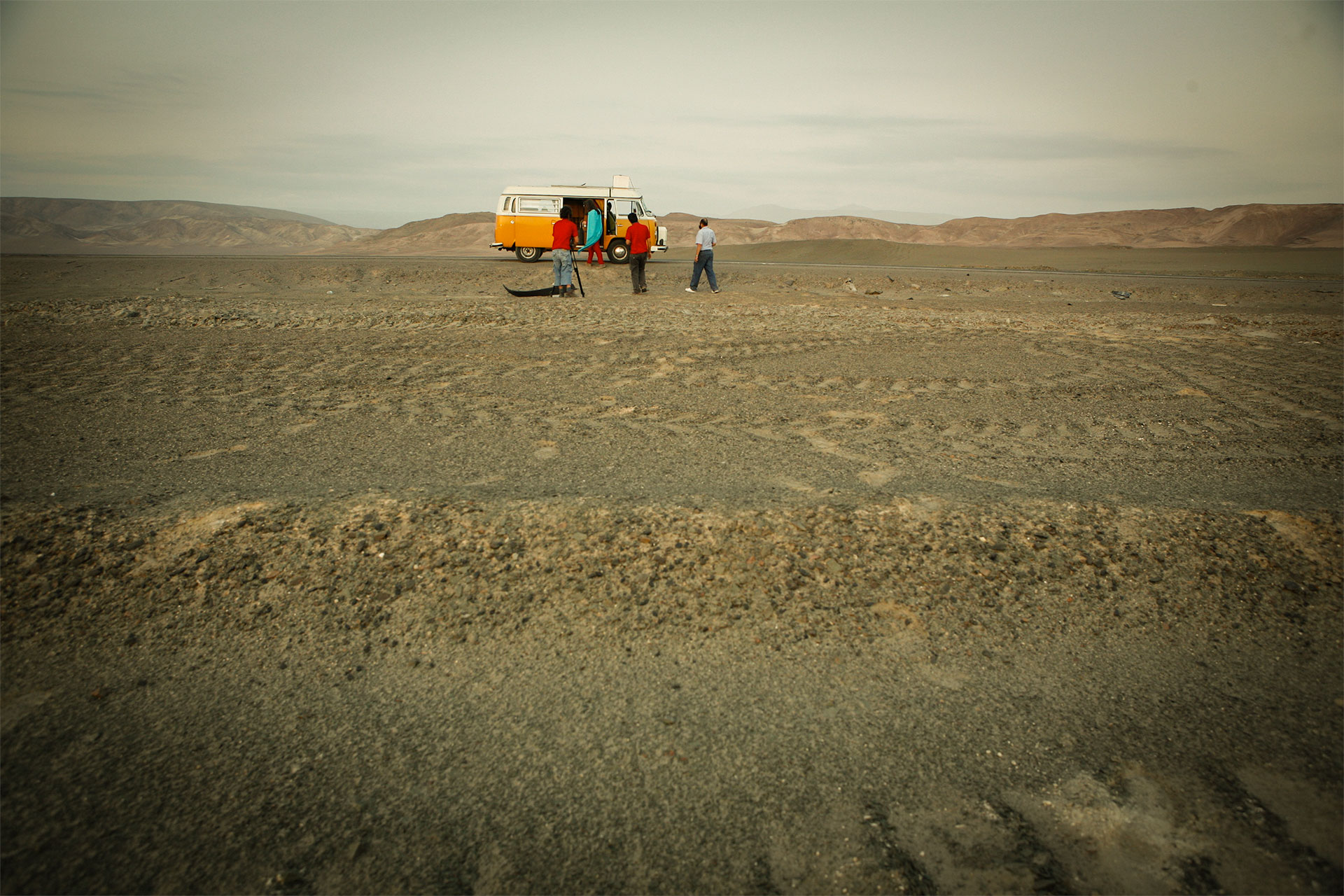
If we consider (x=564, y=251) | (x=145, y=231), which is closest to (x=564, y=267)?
(x=564, y=251)

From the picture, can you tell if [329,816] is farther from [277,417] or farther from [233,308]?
[233,308]

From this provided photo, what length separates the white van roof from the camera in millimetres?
23078

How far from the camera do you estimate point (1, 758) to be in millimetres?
2281

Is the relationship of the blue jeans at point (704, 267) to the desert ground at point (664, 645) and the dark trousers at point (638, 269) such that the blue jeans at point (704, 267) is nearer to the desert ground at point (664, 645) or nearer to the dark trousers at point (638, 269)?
the dark trousers at point (638, 269)

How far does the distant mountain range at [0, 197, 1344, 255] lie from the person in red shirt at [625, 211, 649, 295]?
46.8 meters

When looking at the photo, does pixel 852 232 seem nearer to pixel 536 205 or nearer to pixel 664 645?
pixel 536 205

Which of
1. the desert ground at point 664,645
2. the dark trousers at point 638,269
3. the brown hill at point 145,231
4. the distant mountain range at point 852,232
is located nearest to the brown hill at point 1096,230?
the distant mountain range at point 852,232

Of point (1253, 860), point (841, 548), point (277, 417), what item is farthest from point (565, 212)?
point (1253, 860)

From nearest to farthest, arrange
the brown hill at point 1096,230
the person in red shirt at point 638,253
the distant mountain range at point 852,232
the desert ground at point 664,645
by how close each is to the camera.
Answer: the desert ground at point 664,645, the person in red shirt at point 638,253, the distant mountain range at point 852,232, the brown hill at point 1096,230

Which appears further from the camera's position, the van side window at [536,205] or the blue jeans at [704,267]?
the van side window at [536,205]

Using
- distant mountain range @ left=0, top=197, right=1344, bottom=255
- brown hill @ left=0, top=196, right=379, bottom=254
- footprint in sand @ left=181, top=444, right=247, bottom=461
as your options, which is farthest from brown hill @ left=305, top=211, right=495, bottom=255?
footprint in sand @ left=181, top=444, right=247, bottom=461

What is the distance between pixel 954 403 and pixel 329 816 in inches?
212

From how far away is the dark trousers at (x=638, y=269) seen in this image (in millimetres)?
14492

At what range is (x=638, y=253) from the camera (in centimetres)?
1446
